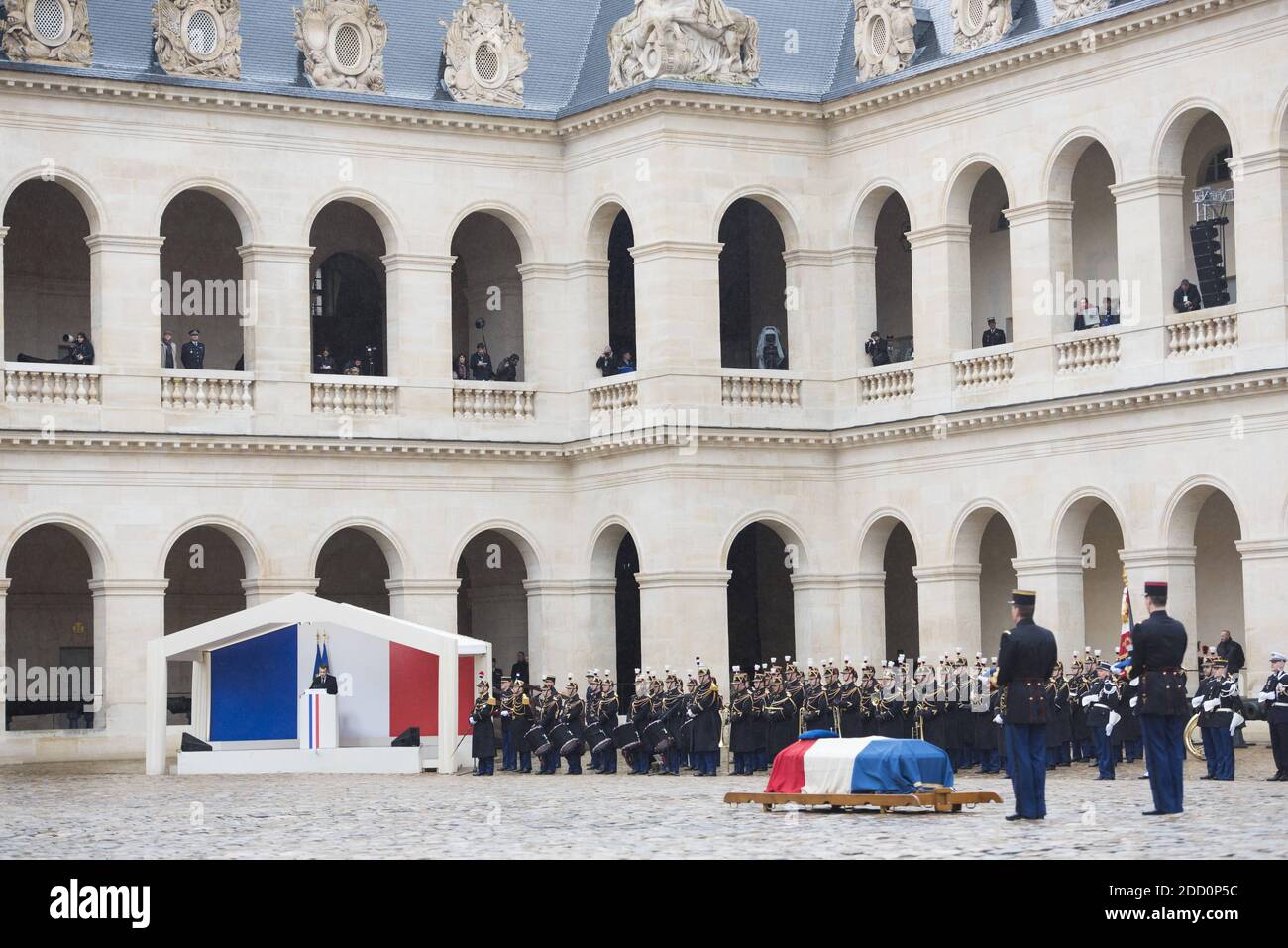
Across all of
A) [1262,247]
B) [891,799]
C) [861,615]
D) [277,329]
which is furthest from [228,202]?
[891,799]

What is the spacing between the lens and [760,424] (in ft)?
136

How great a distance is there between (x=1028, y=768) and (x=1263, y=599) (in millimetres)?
15011

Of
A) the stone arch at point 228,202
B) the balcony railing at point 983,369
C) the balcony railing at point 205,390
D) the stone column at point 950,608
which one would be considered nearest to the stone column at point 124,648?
the balcony railing at point 205,390

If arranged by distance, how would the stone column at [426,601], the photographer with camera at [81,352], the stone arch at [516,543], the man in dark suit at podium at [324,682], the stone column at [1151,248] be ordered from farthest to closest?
the stone arch at [516,543] < the stone column at [426,601] < the photographer with camera at [81,352] < the stone column at [1151,248] < the man in dark suit at podium at [324,682]

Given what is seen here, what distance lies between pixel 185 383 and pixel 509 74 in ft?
25.2

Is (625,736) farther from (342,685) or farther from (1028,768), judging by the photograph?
(1028,768)

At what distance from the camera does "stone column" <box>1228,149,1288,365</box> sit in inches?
1388

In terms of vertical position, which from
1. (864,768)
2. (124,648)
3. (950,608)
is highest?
(950,608)

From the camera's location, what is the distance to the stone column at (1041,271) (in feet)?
128

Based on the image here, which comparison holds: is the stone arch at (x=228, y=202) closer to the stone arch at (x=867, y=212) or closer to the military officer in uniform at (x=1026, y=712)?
the stone arch at (x=867, y=212)

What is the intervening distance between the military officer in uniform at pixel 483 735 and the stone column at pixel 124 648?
678 centimetres

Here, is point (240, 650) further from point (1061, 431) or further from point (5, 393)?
point (1061, 431)

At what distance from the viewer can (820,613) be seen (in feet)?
138

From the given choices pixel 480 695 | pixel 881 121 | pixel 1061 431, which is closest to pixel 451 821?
pixel 480 695
